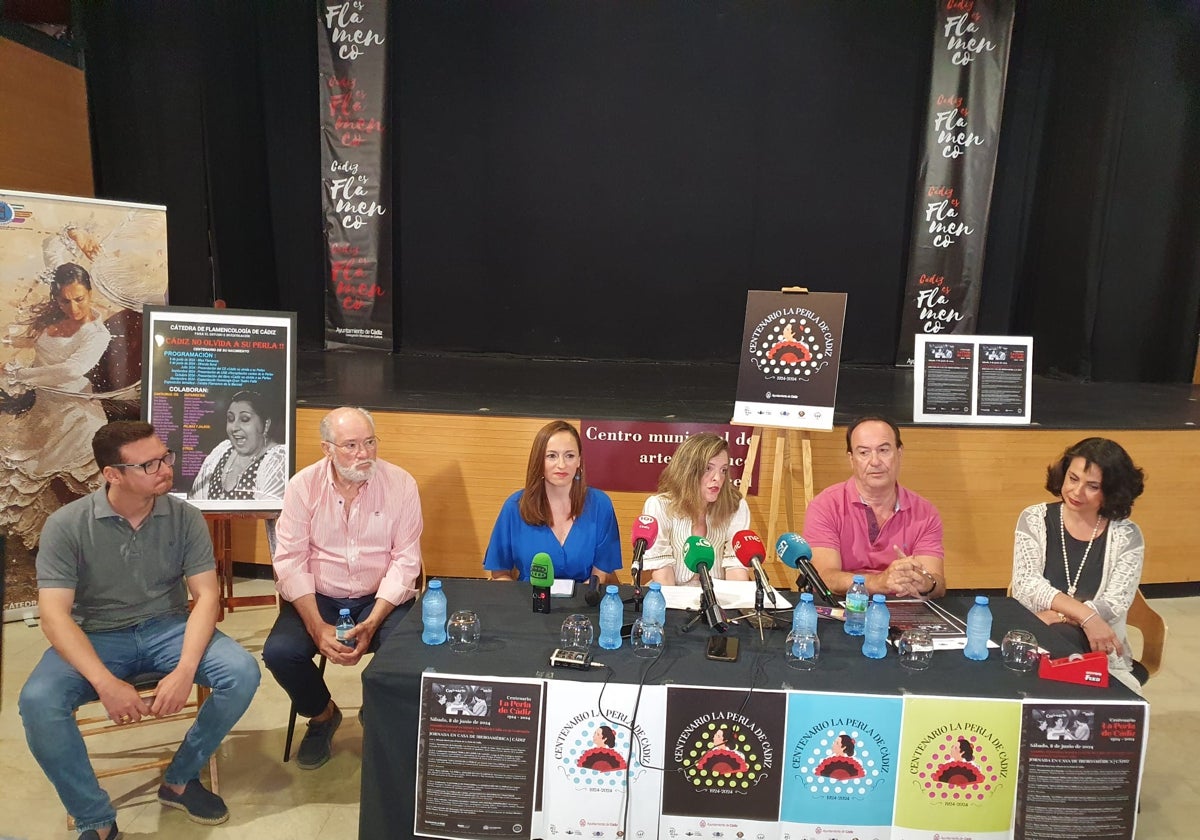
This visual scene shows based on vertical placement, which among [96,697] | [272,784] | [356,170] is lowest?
[272,784]

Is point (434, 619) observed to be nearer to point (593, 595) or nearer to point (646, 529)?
point (593, 595)

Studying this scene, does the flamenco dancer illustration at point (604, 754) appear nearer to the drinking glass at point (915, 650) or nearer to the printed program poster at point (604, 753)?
the printed program poster at point (604, 753)

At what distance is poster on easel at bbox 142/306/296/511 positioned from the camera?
10.4 ft

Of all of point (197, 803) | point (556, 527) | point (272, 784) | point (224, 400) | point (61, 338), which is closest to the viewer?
point (197, 803)

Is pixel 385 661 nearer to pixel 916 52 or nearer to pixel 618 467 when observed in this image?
A: pixel 618 467

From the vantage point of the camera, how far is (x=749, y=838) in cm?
183

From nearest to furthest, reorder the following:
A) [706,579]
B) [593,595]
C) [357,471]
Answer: [706,579]
[593,595]
[357,471]

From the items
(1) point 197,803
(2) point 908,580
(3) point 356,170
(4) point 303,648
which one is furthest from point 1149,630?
(3) point 356,170

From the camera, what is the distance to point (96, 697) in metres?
2.25

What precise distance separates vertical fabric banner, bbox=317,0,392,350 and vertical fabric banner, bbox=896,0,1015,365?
4.28 metres

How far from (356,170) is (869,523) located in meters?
5.16

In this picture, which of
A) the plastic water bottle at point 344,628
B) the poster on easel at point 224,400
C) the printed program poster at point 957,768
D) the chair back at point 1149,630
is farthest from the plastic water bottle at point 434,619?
the chair back at point 1149,630

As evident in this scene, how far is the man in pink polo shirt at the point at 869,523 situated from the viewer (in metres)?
2.62

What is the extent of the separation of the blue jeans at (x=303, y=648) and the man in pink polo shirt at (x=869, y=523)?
144 centimetres
